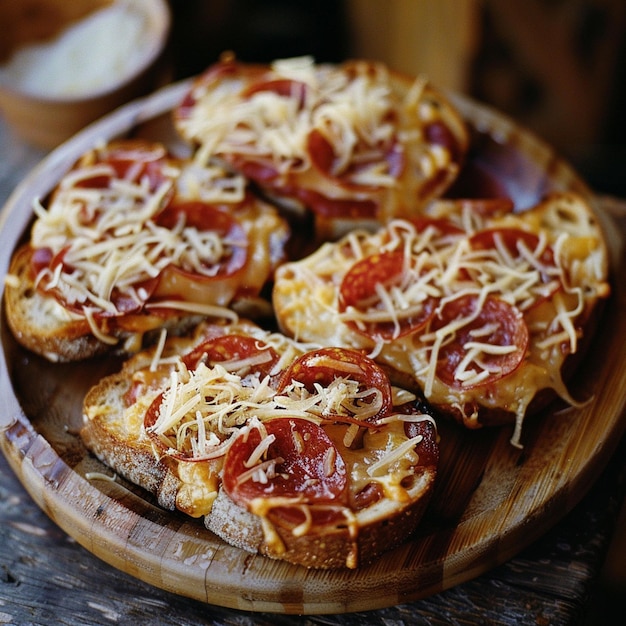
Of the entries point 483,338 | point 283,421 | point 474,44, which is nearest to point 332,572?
point 283,421

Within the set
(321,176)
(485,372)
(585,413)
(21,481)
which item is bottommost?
(21,481)

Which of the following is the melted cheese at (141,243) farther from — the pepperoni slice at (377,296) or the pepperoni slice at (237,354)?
the pepperoni slice at (377,296)

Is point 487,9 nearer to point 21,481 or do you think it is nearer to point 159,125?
point 159,125

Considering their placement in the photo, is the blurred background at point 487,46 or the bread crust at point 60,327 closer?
the bread crust at point 60,327

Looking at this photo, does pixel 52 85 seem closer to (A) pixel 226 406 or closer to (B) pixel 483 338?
(A) pixel 226 406

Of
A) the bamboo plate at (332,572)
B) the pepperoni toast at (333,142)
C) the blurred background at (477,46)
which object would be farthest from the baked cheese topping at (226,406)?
the blurred background at (477,46)

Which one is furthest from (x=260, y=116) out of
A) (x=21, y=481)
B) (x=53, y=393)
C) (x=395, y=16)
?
(x=395, y=16)
